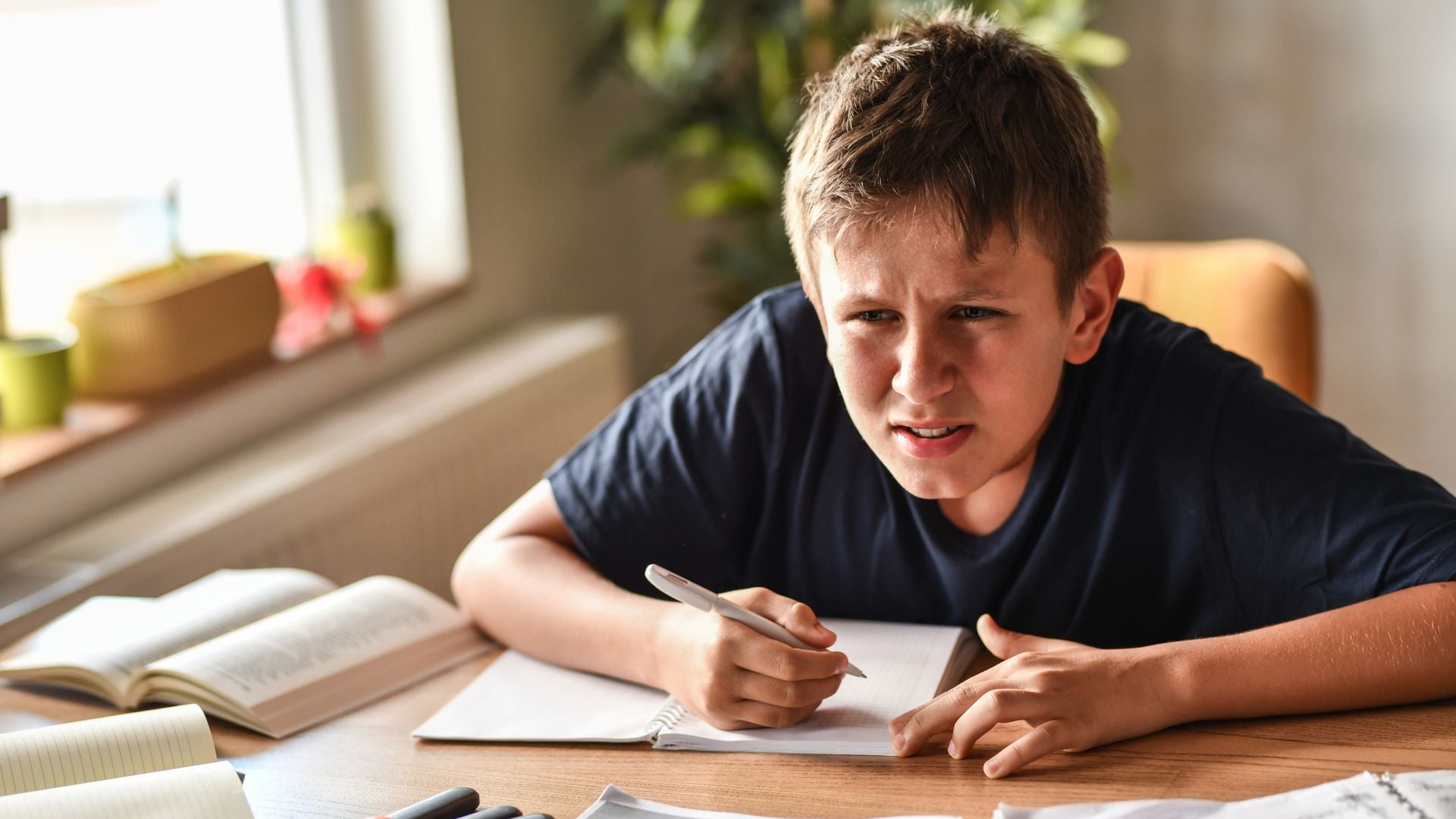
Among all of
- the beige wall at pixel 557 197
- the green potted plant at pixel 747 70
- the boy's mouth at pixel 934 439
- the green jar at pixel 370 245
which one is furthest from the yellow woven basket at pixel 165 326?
the boy's mouth at pixel 934 439

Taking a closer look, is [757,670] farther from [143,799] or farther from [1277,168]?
[1277,168]

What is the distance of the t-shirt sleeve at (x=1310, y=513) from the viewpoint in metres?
0.98

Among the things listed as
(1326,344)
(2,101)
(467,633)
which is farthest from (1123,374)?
(1326,344)

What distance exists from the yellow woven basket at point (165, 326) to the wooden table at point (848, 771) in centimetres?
92

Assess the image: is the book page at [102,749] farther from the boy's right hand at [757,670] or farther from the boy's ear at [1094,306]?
the boy's ear at [1094,306]

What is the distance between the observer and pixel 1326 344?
9.32ft

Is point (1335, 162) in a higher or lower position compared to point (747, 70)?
lower

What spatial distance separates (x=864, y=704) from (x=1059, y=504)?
269 mm

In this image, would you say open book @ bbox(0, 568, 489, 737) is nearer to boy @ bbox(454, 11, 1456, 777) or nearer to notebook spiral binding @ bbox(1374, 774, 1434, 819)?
boy @ bbox(454, 11, 1456, 777)

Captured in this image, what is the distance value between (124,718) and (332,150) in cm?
154

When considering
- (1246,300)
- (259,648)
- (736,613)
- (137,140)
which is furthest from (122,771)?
(137,140)

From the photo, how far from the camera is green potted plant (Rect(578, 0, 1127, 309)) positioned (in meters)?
2.38

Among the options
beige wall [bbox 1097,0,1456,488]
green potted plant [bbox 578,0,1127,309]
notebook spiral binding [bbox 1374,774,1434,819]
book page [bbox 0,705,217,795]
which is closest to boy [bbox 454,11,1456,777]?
notebook spiral binding [bbox 1374,774,1434,819]

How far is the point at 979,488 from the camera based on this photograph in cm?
112
